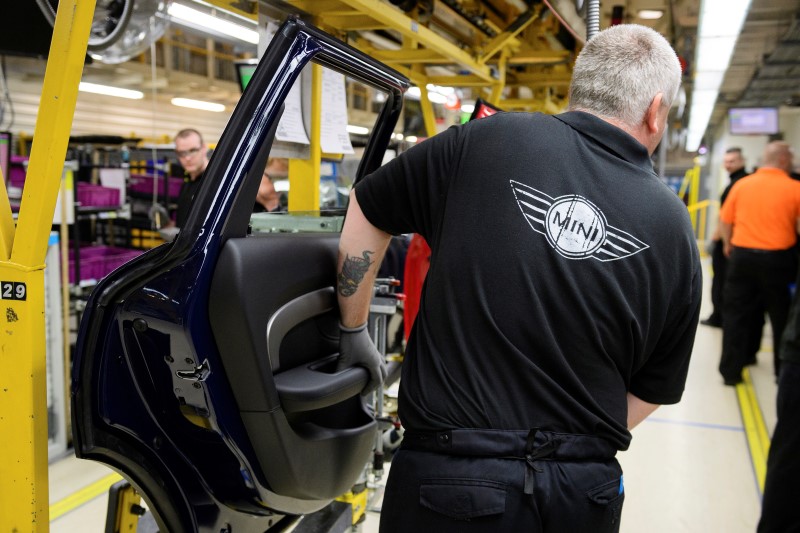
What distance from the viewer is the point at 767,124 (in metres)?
14.5

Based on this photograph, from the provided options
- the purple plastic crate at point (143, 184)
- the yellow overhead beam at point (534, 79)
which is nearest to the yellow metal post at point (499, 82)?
the yellow overhead beam at point (534, 79)

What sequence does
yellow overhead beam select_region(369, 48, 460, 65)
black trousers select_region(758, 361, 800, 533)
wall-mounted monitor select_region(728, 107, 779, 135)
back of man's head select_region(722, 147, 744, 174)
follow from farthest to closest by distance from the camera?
wall-mounted monitor select_region(728, 107, 779, 135) < back of man's head select_region(722, 147, 744, 174) < yellow overhead beam select_region(369, 48, 460, 65) < black trousers select_region(758, 361, 800, 533)

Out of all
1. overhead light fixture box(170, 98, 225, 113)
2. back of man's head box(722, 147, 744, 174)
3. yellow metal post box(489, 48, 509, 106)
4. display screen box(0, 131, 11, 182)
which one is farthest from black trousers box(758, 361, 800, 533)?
overhead light fixture box(170, 98, 225, 113)

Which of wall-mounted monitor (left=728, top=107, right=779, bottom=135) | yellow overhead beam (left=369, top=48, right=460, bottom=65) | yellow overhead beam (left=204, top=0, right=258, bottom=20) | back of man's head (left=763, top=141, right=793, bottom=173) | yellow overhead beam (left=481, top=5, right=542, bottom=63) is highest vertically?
wall-mounted monitor (left=728, top=107, right=779, bottom=135)

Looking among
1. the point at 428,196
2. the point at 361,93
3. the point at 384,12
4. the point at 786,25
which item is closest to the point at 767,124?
the point at 786,25

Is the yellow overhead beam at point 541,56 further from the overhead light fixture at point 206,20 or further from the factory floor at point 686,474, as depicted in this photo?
the factory floor at point 686,474

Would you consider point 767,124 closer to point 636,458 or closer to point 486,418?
point 636,458

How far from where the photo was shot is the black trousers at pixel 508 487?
144 cm

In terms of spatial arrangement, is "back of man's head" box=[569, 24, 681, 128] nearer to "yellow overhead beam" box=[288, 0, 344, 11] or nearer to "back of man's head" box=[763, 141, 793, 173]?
"yellow overhead beam" box=[288, 0, 344, 11]

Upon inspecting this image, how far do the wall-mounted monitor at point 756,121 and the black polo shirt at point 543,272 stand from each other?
48.6 feet

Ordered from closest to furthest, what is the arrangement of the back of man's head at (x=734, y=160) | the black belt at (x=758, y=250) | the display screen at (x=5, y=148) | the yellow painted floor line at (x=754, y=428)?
1. the display screen at (x=5, y=148)
2. the yellow painted floor line at (x=754, y=428)
3. the black belt at (x=758, y=250)
4. the back of man's head at (x=734, y=160)

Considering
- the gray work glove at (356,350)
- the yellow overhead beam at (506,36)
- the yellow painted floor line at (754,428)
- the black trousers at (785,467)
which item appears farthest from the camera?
the yellow overhead beam at (506,36)

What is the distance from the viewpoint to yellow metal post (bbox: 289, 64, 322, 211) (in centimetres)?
260

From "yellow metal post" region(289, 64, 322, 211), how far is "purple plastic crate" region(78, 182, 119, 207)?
3.49 meters
